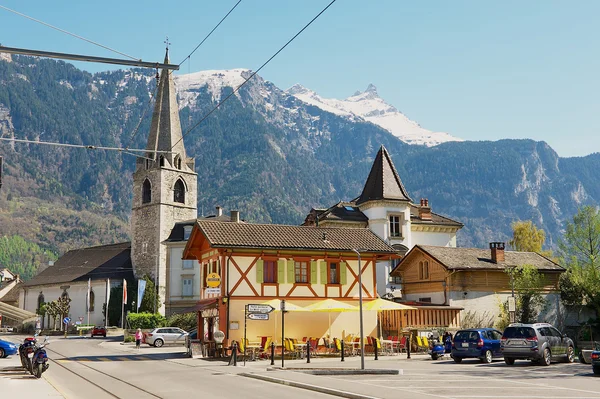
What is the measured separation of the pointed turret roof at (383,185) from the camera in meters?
62.7

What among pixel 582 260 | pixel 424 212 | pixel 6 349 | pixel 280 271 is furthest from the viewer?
pixel 424 212

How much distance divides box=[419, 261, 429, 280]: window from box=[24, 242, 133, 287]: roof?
156 feet

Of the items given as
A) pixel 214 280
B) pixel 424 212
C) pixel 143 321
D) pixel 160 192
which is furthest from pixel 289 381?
pixel 160 192

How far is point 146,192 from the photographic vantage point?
9019 centimetres

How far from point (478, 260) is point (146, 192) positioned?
53761 millimetres

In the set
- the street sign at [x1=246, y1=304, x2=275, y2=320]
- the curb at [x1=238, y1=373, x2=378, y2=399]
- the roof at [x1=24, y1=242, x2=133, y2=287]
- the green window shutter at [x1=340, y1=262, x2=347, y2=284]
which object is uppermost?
the roof at [x1=24, y1=242, x2=133, y2=287]

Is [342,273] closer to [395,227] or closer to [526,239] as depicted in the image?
[395,227]

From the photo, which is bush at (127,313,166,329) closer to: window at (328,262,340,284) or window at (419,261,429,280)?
window at (419,261,429,280)

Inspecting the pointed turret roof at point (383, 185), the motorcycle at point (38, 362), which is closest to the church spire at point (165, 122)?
the pointed turret roof at point (383, 185)

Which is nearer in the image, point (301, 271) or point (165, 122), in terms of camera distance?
point (301, 271)

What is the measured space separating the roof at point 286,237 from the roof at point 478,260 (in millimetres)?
6518

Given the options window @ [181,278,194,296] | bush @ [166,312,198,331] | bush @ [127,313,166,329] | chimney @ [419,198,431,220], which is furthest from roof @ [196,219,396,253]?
window @ [181,278,194,296]

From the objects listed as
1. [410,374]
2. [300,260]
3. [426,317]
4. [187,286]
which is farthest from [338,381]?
[187,286]

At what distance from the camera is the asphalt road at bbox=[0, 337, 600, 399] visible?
18.5 metres
